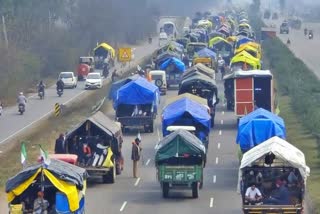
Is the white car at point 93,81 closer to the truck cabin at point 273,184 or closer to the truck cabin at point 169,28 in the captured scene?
the truck cabin at point 273,184

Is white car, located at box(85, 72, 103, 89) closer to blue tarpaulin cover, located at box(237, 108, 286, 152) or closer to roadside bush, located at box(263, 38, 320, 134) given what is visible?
roadside bush, located at box(263, 38, 320, 134)

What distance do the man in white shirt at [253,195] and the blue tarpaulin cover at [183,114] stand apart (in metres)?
11.5

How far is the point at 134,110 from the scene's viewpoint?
170 feet

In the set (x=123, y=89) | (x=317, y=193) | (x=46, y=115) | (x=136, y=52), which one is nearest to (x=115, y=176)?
(x=317, y=193)

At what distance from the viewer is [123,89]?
51.8 meters

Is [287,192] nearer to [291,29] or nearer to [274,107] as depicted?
[274,107]

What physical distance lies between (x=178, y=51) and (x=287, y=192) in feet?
180

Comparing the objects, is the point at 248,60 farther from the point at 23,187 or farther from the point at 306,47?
the point at 306,47

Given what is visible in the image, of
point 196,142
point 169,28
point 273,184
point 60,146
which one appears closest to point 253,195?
point 273,184

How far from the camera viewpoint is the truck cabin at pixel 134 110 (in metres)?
51.5

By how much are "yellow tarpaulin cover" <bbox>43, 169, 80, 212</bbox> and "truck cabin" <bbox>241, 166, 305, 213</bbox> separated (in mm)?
4572

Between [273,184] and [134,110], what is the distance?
2131 cm

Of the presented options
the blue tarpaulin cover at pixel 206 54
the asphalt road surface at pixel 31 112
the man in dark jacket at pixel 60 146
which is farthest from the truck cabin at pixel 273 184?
the blue tarpaulin cover at pixel 206 54

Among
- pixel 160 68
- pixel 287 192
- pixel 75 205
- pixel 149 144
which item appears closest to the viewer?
pixel 75 205
